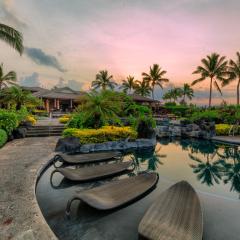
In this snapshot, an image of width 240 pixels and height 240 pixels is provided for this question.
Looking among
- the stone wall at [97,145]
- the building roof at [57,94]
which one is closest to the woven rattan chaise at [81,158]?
→ the stone wall at [97,145]

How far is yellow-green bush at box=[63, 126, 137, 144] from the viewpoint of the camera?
11.0 meters

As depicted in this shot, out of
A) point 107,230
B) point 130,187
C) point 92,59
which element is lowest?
point 107,230

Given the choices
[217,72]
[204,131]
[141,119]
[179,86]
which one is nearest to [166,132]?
[204,131]

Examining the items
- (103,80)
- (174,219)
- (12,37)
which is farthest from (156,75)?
(174,219)

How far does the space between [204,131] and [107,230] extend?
1610 cm

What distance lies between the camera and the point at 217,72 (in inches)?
1293

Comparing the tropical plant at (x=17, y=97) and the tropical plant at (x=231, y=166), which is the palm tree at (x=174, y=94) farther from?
the tropical plant at (x=17, y=97)

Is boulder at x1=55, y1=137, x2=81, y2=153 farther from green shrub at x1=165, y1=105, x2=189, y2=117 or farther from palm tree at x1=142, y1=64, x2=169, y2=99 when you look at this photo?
palm tree at x1=142, y1=64, x2=169, y2=99

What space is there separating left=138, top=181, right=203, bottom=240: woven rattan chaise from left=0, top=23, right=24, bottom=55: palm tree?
12.9 metres

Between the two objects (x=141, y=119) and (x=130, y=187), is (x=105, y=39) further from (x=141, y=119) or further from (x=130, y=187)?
(x=130, y=187)

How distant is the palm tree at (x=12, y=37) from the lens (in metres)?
12.2

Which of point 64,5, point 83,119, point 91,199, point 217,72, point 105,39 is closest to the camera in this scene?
point 91,199

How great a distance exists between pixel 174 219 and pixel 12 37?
544 inches

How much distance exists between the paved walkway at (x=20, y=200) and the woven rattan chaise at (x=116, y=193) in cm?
87
